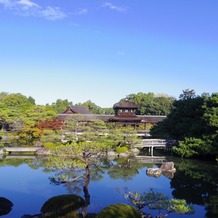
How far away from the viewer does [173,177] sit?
22.5 m

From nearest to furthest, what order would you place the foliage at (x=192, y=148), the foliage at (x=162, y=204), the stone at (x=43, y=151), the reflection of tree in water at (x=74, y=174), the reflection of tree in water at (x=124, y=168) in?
the foliage at (x=162, y=204), the reflection of tree in water at (x=74, y=174), the reflection of tree in water at (x=124, y=168), the foliage at (x=192, y=148), the stone at (x=43, y=151)

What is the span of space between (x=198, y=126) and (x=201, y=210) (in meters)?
15.4

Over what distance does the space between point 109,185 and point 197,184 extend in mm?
6022

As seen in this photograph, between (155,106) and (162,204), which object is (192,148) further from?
(155,106)

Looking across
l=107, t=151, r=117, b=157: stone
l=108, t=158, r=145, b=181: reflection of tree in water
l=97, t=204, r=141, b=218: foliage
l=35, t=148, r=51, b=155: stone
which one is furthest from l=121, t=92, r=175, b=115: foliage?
l=97, t=204, r=141, b=218: foliage

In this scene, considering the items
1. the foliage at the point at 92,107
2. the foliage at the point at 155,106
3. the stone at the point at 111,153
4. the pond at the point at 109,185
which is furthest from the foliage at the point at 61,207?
the foliage at the point at 92,107

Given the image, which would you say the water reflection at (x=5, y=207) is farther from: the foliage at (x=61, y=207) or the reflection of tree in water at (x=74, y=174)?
the reflection of tree in water at (x=74, y=174)

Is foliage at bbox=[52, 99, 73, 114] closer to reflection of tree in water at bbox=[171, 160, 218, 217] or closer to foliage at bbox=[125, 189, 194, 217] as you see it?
reflection of tree in water at bbox=[171, 160, 218, 217]

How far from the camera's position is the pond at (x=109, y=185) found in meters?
15.4

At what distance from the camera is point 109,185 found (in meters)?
19.5

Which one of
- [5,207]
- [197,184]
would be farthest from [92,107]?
[5,207]

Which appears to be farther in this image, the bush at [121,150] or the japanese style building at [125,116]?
the japanese style building at [125,116]

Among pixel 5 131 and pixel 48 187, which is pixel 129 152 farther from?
pixel 5 131

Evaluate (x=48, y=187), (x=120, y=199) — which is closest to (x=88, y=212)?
(x=120, y=199)
